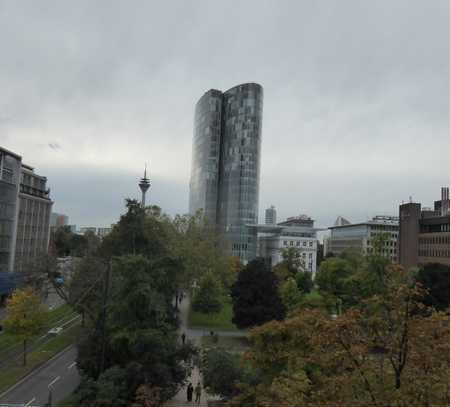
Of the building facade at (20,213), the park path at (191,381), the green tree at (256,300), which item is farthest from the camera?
the building facade at (20,213)

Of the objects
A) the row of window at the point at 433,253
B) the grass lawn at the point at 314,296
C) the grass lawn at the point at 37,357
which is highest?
the row of window at the point at 433,253

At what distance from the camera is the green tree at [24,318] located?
104 feet

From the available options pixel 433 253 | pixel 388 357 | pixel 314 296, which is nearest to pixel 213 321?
pixel 314 296

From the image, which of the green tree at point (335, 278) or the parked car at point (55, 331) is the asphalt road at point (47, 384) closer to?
the parked car at point (55, 331)

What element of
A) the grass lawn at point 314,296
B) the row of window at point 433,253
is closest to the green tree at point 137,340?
the grass lawn at point 314,296

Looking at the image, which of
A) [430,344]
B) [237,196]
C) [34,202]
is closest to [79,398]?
[430,344]

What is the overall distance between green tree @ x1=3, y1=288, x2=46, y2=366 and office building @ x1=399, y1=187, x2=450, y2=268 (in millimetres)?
63680

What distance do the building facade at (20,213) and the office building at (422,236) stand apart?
64.4 m

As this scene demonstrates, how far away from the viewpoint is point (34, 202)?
70.9m

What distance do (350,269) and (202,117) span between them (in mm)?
90000

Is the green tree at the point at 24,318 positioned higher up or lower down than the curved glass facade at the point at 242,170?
lower down

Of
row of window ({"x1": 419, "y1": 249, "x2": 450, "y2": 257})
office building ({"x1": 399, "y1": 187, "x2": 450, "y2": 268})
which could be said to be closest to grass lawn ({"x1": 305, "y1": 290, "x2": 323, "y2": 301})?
office building ({"x1": 399, "y1": 187, "x2": 450, "y2": 268})

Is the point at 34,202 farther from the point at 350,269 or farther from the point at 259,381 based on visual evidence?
the point at 259,381

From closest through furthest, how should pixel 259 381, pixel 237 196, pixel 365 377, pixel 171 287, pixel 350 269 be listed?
pixel 365 377 < pixel 259 381 < pixel 171 287 < pixel 350 269 < pixel 237 196
